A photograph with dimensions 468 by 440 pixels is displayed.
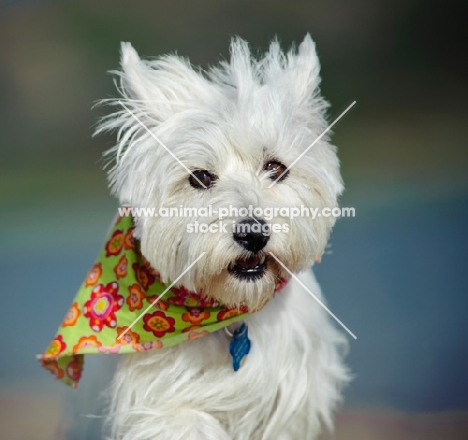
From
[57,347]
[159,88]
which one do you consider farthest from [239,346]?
[159,88]

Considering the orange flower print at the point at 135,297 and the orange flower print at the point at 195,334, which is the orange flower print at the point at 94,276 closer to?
the orange flower print at the point at 135,297

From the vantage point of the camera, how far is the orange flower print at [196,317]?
6.52 ft

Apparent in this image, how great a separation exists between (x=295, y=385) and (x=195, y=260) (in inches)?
20.8

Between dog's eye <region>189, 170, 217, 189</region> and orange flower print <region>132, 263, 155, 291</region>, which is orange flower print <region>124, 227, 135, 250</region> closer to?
orange flower print <region>132, 263, 155, 291</region>

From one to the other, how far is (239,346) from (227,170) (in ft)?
1.59

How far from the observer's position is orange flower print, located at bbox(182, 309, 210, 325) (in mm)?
1986

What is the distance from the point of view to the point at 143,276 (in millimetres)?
2066

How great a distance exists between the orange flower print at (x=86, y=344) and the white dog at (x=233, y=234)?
0.31ft

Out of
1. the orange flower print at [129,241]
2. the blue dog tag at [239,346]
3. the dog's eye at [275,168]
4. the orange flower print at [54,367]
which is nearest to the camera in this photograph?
the dog's eye at [275,168]

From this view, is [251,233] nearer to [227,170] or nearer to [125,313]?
[227,170]

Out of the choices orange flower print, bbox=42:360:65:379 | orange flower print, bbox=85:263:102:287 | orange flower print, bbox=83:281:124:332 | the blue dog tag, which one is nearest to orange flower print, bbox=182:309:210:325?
the blue dog tag

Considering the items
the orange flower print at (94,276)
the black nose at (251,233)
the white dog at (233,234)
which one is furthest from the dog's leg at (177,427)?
the black nose at (251,233)

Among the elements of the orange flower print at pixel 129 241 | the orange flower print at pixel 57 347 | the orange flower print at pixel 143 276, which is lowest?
the orange flower print at pixel 57 347

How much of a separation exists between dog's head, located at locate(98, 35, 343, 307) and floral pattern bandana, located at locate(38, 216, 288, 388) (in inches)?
6.0
